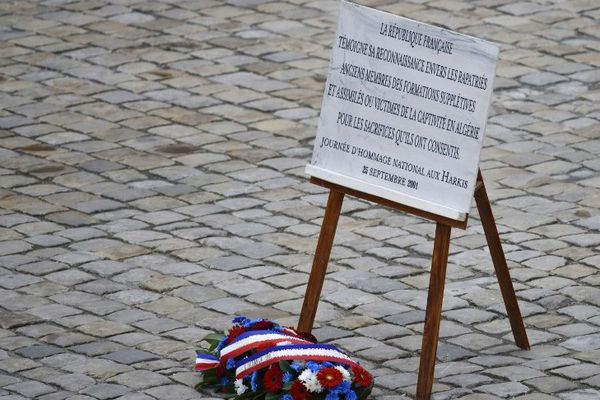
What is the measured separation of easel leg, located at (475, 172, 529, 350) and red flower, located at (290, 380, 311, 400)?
1.21 meters

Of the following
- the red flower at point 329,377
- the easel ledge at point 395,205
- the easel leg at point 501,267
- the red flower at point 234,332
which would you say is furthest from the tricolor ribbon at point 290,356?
the easel leg at point 501,267

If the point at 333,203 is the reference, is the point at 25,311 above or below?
below

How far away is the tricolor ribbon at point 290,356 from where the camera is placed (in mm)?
5684

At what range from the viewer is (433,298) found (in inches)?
229

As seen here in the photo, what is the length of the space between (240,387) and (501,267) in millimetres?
1410

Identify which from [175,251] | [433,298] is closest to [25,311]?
[175,251]

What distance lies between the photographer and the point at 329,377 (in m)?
5.56

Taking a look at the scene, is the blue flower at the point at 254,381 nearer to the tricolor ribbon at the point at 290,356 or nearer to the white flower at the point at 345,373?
the tricolor ribbon at the point at 290,356

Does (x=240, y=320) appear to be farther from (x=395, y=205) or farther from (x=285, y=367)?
(x=395, y=205)

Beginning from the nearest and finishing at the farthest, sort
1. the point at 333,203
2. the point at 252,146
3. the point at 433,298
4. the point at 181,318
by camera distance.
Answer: the point at 433,298 < the point at 333,203 < the point at 181,318 < the point at 252,146

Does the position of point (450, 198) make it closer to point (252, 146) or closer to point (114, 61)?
point (252, 146)

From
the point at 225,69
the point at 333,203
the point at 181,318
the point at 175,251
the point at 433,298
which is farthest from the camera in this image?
the point at 225,69

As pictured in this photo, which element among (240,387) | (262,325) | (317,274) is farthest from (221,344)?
(317,274)

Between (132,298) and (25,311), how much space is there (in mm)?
558
